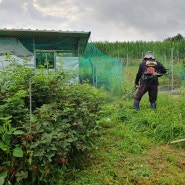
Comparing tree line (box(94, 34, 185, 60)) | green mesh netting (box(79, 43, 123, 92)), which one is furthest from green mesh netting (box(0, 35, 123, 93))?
tree line (box(94, 34, 185, 60))

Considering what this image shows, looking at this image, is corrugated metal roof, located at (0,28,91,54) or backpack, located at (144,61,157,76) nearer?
backpack, located at (144,61,157,76)

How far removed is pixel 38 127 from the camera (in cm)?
298

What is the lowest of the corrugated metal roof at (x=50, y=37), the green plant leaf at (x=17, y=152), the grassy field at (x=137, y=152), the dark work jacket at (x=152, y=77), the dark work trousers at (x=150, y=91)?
the grassy field at (x=137, y=152)

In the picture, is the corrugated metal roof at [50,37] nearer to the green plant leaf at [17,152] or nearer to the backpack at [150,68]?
the backpack at [150,68]

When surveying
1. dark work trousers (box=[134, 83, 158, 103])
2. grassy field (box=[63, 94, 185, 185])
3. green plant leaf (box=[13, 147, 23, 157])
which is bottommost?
grassy field (box=[63, 94, 185, 185])

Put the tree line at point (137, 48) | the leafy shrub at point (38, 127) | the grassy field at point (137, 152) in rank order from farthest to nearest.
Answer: the tree line at point (137, 48) → the grassy field at point (137, 152) → the leafy shrub at point (38, 127)

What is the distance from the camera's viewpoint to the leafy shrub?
2.89m

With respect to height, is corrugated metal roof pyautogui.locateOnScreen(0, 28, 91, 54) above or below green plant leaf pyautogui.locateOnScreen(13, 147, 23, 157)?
above

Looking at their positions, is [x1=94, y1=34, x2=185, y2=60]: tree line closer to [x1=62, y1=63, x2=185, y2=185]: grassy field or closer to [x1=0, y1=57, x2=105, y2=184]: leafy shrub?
[x1=62, y1=63, x2=185, y2=185]: grassy field

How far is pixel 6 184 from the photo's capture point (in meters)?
2.91

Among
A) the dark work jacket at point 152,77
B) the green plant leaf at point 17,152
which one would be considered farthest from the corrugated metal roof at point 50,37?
the green plant leaf at point 17,152

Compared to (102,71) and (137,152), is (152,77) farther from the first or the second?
(102,71)

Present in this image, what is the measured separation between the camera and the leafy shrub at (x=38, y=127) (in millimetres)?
2895

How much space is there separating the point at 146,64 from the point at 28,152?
5.09 m
